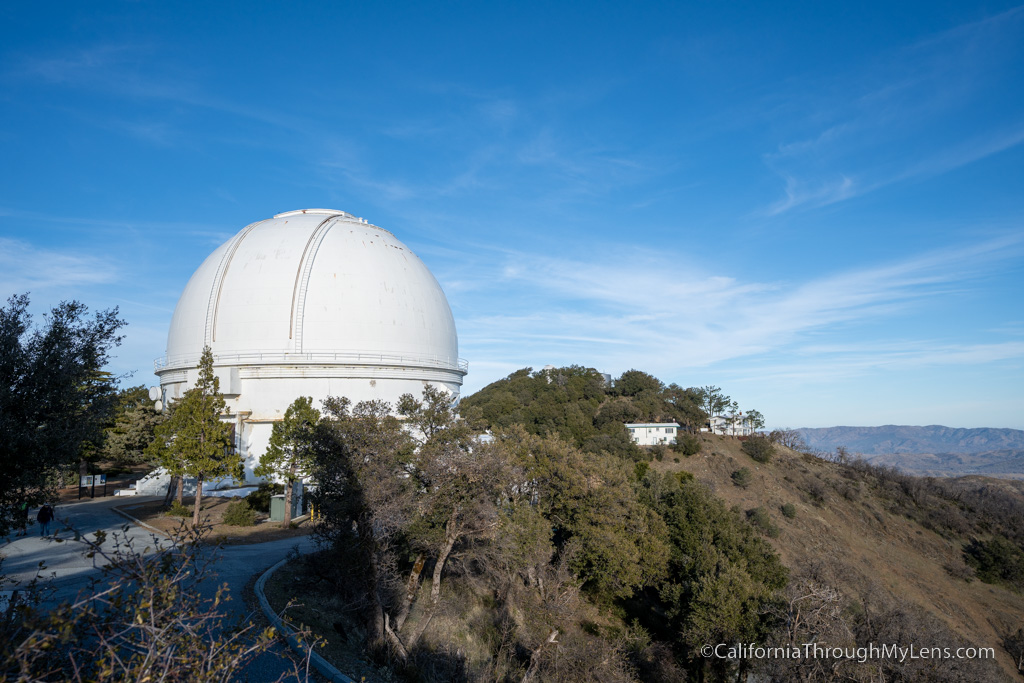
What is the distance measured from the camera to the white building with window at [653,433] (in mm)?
34844

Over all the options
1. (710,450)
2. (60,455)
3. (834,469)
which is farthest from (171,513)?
(834,469)

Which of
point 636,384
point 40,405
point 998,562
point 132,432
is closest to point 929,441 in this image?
point 636,384

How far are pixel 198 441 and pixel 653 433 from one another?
26.4 m

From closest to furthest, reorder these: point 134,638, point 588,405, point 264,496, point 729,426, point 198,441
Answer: point 134,638, point 198,441, point 264,496, point 588,405, point 729,426

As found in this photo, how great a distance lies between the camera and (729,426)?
42.9 meters

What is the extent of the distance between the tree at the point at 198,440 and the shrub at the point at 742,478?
2586 cm

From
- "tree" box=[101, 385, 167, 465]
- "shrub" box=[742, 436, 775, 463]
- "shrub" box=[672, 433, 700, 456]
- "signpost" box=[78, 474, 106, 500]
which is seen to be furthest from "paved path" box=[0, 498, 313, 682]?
"shrub" box=[742, 436, 775, 463]

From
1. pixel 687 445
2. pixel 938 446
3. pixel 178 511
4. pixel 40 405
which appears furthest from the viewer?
pixel 938 446

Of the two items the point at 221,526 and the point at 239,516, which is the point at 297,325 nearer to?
the point at 239,516

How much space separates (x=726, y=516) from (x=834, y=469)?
24.6m

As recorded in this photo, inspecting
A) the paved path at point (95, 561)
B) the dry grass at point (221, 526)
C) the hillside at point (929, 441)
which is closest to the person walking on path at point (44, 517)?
the paved path at point (95, 561)

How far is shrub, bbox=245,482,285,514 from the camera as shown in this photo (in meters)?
22.4

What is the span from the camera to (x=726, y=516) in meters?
18.0

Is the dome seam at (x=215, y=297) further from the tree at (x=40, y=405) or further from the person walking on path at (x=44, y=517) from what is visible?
the tree at (x=40, y=405)
